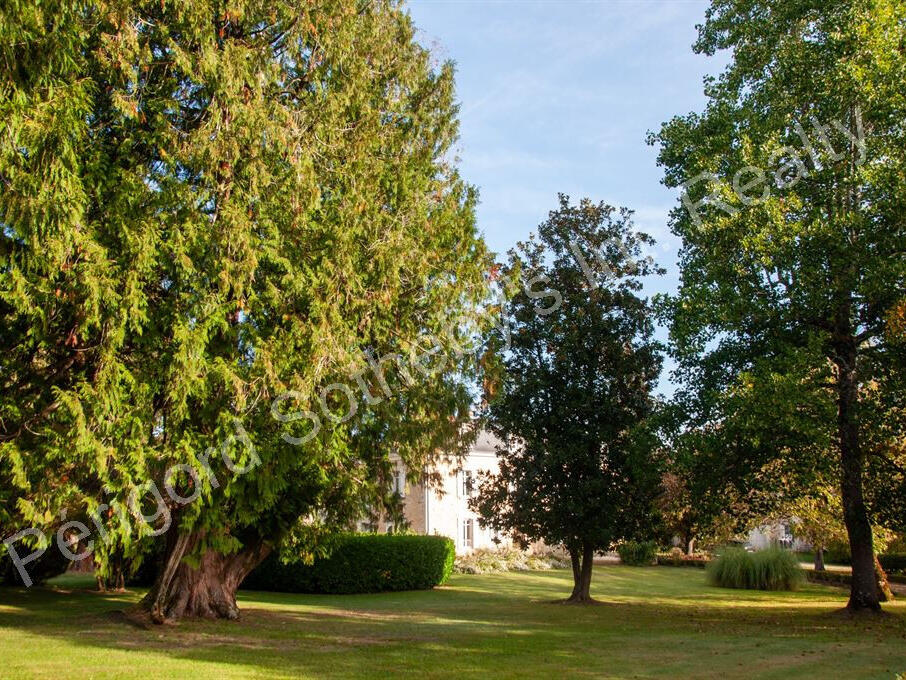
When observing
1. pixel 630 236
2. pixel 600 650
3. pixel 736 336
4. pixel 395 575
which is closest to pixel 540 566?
pixel 395 575

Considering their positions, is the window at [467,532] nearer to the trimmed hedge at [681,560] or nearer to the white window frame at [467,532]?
the white window frame at [467,532]

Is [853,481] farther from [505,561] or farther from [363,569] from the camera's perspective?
[505,561]

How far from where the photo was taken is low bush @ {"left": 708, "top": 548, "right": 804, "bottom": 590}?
92.2 ft

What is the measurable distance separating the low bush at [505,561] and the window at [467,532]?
473 cm

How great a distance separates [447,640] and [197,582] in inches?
200

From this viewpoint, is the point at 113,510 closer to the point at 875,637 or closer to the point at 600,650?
the point at 600,650

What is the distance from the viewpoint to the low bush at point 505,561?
3506 centimetres

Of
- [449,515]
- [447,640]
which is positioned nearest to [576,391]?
[447,640]

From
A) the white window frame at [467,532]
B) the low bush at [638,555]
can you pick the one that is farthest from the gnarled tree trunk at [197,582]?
the low bush at [638,555]

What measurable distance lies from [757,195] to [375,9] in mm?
9148

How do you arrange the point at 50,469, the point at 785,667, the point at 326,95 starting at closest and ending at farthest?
the point at 785,667, the point at 50,469, the point at 326,95

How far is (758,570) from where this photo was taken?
93.4ft

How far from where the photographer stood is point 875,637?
14.4m

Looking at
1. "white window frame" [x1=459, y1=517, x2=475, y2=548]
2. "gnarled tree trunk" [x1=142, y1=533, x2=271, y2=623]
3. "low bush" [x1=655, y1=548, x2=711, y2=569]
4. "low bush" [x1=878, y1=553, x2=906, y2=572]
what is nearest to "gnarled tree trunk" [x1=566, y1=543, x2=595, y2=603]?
"gnarled tree trunk" [x1=142, y1=533, x2=271, y2=623]
